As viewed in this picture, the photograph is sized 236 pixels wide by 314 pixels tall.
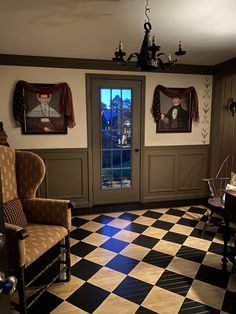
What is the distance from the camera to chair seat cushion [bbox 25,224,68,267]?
5.88 feet

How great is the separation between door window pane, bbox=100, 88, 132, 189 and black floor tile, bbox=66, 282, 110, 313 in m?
2.06

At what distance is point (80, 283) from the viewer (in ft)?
7.13

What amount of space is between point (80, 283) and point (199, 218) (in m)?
2.08

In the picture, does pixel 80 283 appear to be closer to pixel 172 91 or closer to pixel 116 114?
pixel 116 114

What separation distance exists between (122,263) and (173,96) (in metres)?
2.70

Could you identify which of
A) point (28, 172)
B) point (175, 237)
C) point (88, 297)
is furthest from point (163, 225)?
point (28, 172)

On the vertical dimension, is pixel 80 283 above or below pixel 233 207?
below

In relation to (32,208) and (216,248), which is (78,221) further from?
(216,248)

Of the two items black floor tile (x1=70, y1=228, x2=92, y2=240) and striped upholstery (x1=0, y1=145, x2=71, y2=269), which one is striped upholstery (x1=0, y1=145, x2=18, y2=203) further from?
black floor tile (x1=70, y1=228, x2=92, y2=240)

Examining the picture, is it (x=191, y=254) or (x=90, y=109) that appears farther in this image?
(x=90, y=109)

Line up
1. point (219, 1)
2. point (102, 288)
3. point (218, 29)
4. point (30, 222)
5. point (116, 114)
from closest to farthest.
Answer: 1. point (219, 1)
2. point (102, 288)
3. point (30, 222)
4. point (218, 29)
5. point (116, 114)

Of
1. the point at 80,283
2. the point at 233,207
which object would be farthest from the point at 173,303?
the point at 233,207

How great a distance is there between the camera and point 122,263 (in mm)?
2477

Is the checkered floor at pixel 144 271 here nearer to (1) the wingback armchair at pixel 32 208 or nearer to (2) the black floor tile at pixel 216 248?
(2) the black floor tile at pixel 216 248
